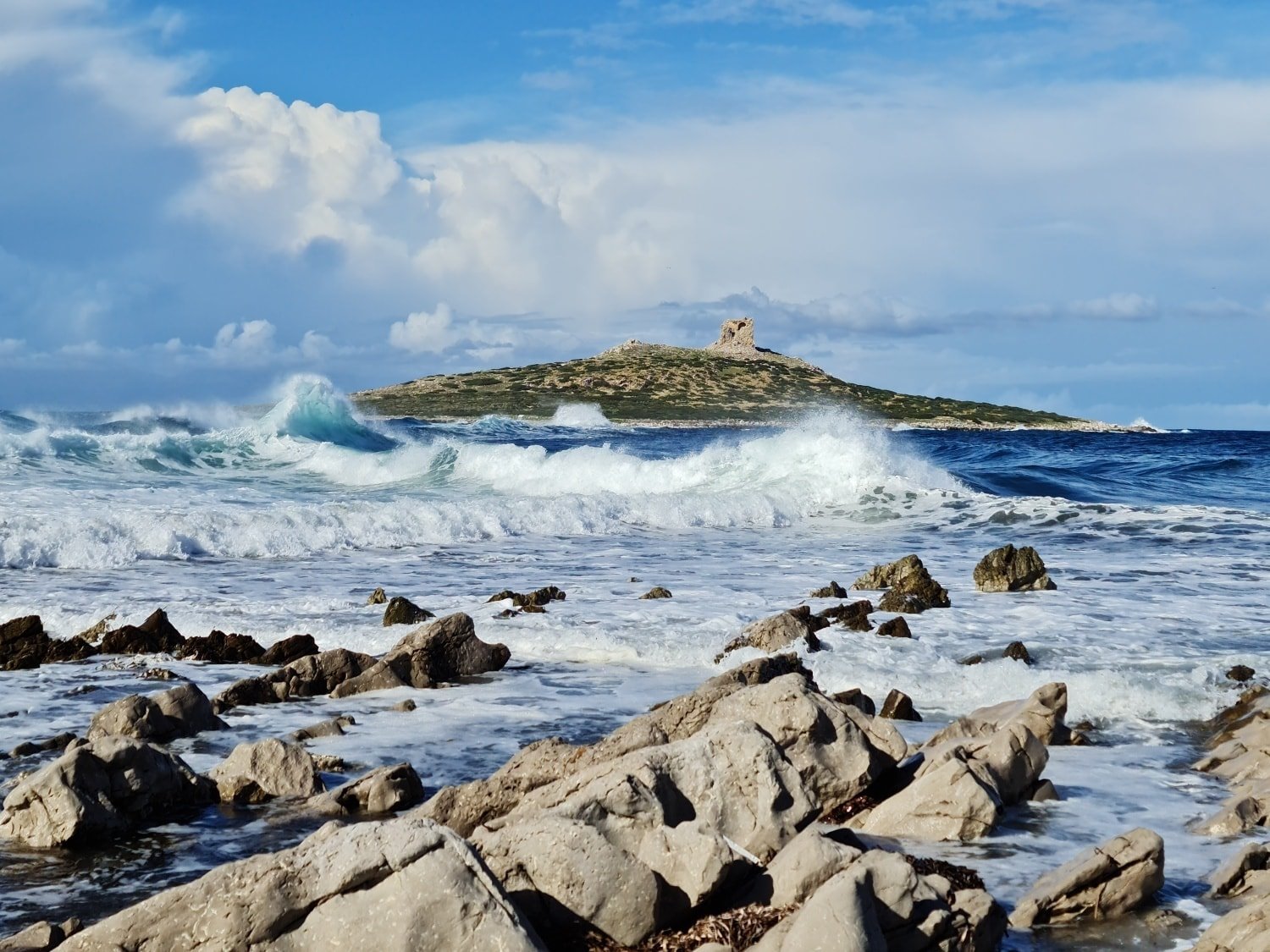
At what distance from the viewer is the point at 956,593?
19312 mm

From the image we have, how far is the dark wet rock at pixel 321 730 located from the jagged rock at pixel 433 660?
146 centimetres

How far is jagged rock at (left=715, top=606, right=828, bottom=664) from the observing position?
1500cm

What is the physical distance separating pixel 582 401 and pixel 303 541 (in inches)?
4264

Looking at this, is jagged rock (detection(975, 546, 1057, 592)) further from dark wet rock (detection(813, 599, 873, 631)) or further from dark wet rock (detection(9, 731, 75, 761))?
dark wet rock (detection(9, 731, 75, 761))

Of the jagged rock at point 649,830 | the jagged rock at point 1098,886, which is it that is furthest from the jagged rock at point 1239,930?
the jagged rock at point 649,830

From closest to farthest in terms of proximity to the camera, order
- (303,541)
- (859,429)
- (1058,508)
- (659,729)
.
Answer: (659,729) → (303,541) → (1058,508) → (859,429)

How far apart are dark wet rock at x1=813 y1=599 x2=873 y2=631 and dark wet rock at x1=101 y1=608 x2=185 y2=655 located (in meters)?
8.30

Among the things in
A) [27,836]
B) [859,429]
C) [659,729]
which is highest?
[859,429]

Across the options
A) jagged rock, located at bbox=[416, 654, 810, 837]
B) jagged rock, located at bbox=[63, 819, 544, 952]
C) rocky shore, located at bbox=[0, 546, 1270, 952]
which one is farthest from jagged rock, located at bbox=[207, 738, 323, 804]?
jagged rock, located at bbox=[63, 819, 544, 952]

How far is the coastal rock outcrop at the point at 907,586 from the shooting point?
17.5m

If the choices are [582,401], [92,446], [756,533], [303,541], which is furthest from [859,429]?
[582,401]

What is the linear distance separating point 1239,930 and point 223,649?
39.5 feet

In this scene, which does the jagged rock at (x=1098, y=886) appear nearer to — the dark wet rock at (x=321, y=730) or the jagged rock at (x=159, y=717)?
the dark wet rock at (x=321, y=730)

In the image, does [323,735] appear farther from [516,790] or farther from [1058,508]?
[1058,508]
